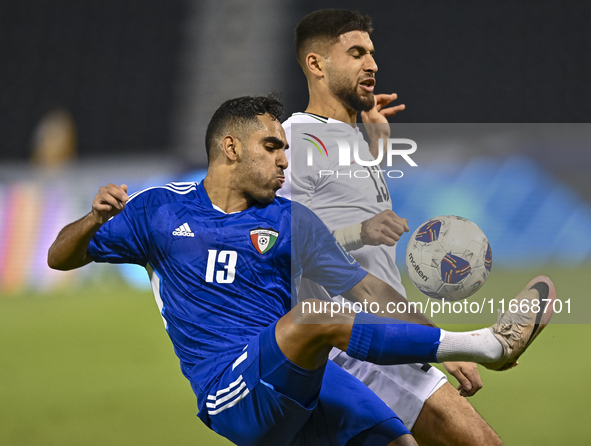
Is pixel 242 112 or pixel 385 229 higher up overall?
pixel 242 112

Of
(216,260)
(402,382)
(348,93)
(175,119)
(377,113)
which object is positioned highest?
(348,93)

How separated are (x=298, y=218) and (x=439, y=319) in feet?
3.20

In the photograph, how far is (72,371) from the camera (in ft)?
17.5

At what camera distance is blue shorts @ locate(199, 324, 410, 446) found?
2109 millimetres

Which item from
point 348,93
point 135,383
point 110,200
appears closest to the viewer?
point 110,200

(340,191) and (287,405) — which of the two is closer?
(287,405)

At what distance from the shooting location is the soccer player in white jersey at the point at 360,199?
2.65m

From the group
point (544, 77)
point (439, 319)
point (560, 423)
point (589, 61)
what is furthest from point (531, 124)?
point (439, 319)

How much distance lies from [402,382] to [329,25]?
1.70 m

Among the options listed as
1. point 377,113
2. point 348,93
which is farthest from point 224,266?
point 377,113

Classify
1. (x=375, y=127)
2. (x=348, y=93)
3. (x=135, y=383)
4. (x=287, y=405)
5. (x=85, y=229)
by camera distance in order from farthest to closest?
(x=135, y=383)
(x=375, y=127)
(x=348, y=93)
(x=85, y=229)
(x=287, y=405)

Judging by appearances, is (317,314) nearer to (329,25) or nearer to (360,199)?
(360,199)

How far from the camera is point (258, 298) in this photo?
2.47 metres

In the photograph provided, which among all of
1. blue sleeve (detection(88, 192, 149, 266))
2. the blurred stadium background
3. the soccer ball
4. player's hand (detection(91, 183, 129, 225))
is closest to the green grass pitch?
the blurred stadium background
